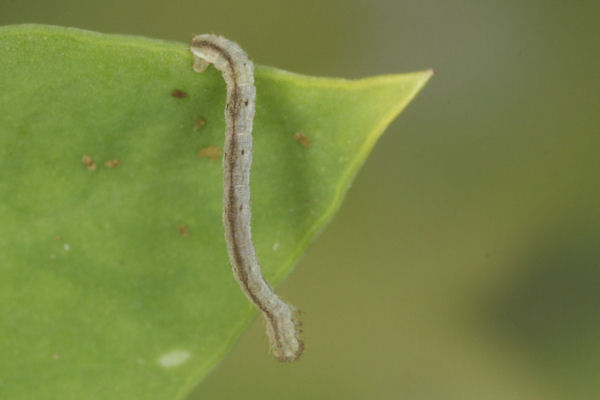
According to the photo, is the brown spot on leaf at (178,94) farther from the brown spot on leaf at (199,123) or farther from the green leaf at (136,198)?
the brown spot on leaf at (199,123)

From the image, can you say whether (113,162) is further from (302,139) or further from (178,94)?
(302,139)

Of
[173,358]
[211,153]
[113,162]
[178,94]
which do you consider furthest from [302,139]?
[173,358]

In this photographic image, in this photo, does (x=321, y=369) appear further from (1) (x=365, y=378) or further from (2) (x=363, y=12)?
(2) (x=363, y=12)

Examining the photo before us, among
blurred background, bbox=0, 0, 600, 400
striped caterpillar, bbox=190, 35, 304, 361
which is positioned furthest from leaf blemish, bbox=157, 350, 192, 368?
Answer: blurred background, bbox=0, 0, 600, 400

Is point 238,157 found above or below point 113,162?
above

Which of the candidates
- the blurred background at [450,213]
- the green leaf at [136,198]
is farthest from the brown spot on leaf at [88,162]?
the blurred background at [450,213]

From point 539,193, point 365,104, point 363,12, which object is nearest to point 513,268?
point 539,193
